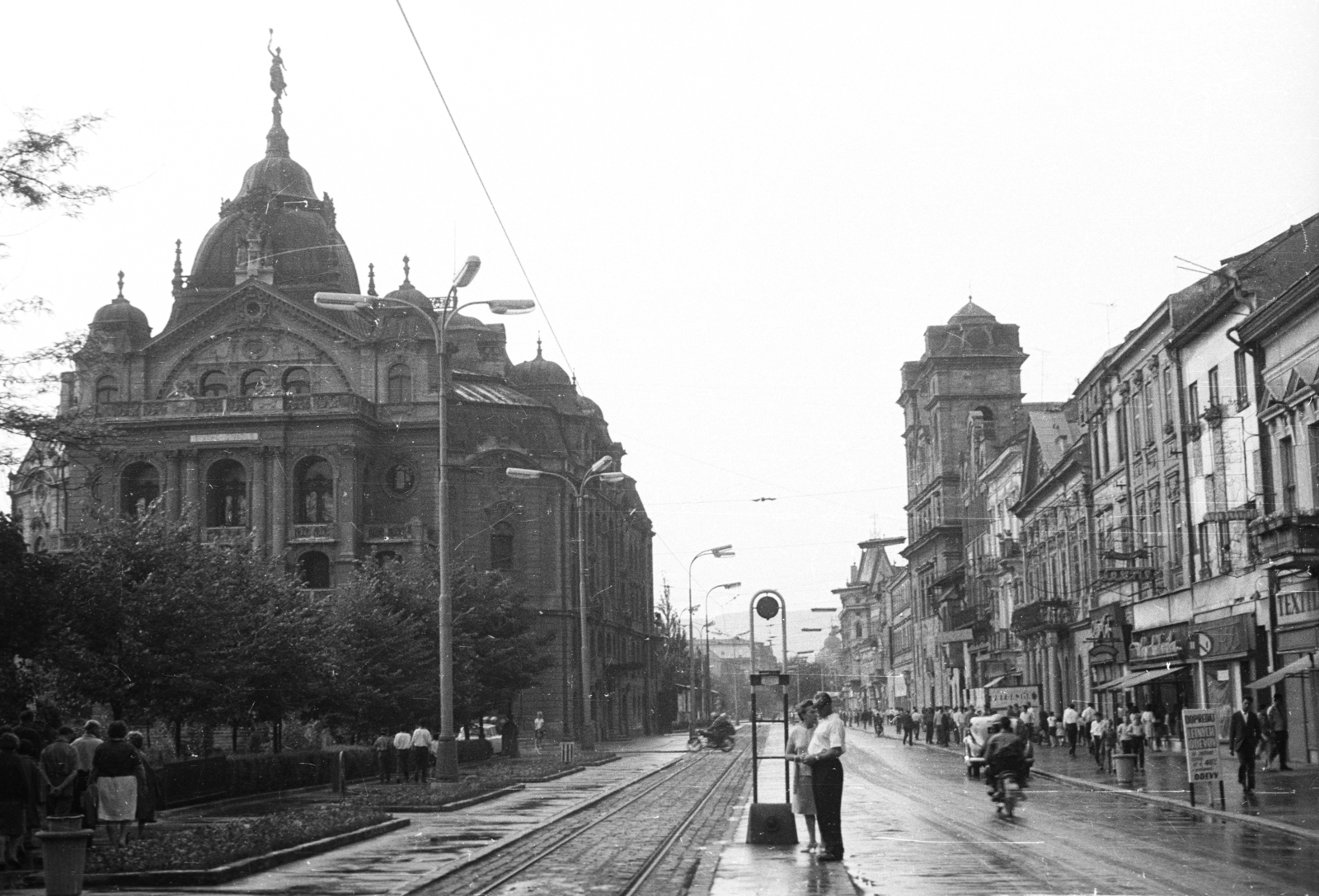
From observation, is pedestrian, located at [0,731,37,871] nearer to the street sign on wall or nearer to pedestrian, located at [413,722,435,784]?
the street sign on wall

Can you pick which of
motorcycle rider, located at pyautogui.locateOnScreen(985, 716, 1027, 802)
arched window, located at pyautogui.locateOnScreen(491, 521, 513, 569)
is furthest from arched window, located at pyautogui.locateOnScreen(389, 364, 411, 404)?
motorcycle rider, located at pyautogui.locateOnScreen(985, 716, 1027, 802)

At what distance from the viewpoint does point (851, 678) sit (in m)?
197

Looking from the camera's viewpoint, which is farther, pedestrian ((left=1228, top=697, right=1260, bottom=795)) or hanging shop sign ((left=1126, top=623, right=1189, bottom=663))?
hanging shop sign ((left=1126, top=623, right=1189, bottom=663))

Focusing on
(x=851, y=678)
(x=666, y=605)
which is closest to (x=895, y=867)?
(x=666, y=605)

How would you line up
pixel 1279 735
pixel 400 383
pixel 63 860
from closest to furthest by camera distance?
1. pixel 63 860
2. pixel 1279 735
3. pixel 400 383

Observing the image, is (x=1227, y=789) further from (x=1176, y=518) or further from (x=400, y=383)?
(x=400, y=383)

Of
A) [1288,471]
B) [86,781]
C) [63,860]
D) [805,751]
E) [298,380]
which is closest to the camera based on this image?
[63,860]

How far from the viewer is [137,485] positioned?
81.2 meters

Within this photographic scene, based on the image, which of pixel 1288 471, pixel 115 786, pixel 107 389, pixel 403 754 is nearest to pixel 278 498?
pixel 107 389

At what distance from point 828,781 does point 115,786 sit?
8468mm

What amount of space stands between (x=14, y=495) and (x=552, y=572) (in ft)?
219

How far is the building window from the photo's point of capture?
36.2 metres

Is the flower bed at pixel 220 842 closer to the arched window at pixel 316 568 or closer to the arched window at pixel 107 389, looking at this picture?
the arched window at pixel 316 568

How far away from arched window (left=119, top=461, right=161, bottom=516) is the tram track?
2050 inches
